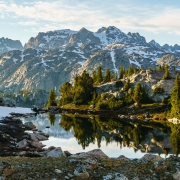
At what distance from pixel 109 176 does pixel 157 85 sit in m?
117

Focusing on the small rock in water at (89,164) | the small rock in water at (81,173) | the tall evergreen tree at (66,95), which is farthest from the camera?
the tall evergreen tree at (66,95)

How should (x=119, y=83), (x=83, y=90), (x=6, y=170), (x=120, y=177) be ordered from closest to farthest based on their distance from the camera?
(x=6, y=170) < (x=120, y=177) < (x=119, y=83) < (x=83, y=90)

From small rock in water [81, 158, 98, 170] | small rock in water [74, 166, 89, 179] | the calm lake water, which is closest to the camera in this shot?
small rock in water [74, 166, 89, 179]

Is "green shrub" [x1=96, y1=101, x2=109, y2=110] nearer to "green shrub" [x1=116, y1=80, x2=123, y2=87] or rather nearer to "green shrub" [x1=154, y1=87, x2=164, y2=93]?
"green shrub" [x1=116, y1=80, x2=123, y2=87]

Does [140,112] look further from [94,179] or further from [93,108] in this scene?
[94,179]

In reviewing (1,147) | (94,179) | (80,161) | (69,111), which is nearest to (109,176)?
(94,179)

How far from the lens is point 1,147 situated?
41906mm

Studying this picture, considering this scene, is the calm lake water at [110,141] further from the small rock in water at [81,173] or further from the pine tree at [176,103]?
the pine tree at [176,103]

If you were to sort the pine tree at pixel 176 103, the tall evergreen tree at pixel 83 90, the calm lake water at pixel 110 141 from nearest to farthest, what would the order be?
the calm lake water at pixel 110 141 → the pine tree at pixel 176 103 → the tall evergreen tree at pixel 83 90

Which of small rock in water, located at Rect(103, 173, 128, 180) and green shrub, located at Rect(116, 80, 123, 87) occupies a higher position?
green shrub, located at Rect(116, 80, 123, 87)

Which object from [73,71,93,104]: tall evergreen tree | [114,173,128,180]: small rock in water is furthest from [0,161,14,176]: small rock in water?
[73,71,93,104]: tall evergreen tree

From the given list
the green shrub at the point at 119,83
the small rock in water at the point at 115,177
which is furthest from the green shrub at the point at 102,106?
the small rock in water at the point at 115,177

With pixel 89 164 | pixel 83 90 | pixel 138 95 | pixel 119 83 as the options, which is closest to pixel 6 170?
pixel 89 164

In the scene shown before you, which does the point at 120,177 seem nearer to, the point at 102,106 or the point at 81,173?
the point at 81,173
